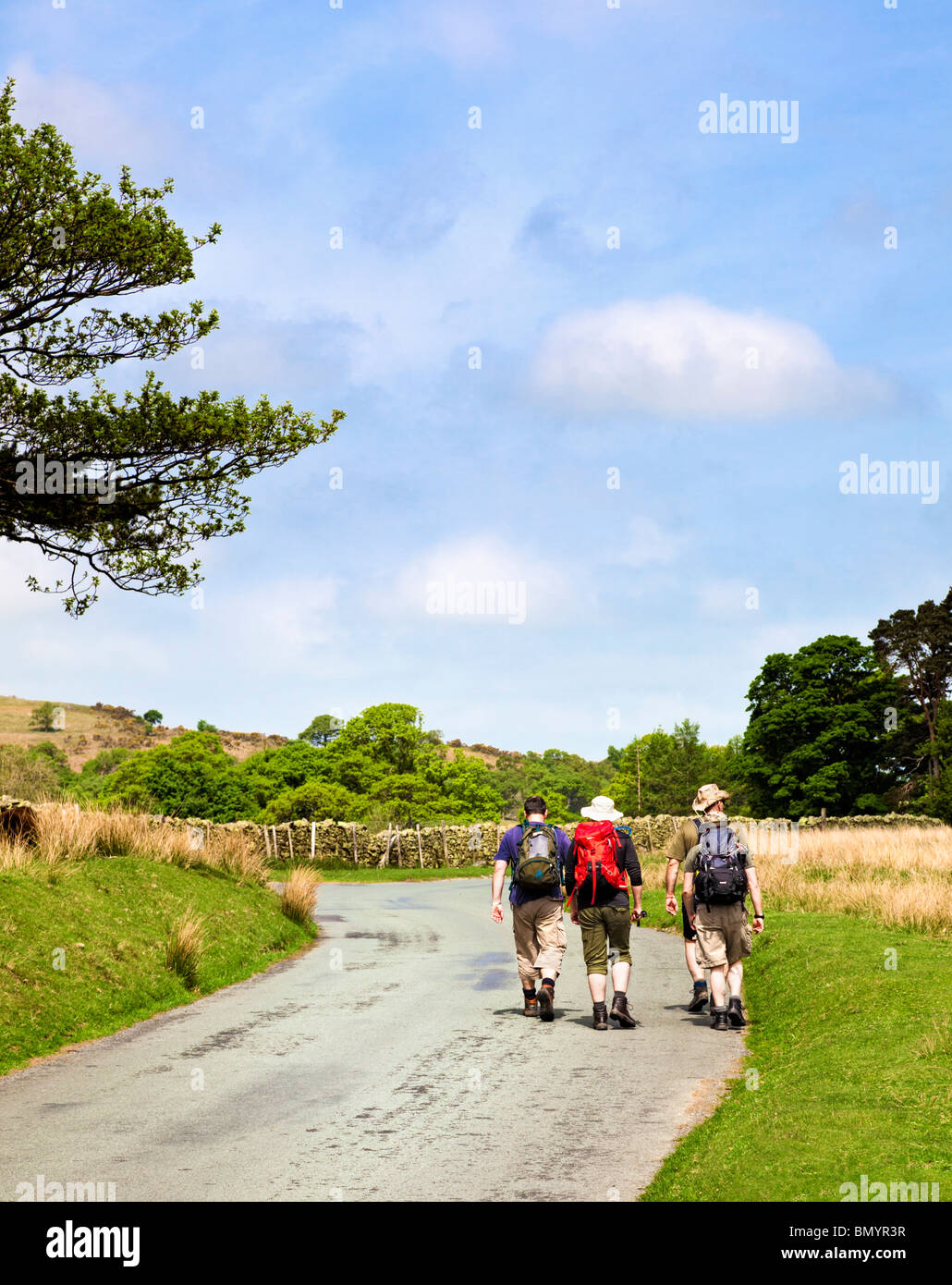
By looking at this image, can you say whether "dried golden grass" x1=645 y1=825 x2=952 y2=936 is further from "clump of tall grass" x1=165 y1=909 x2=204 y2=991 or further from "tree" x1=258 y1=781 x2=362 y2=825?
"tree" x1=258 y1=781 x2=362 y2=825

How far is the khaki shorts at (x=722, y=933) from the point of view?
11.1 metres

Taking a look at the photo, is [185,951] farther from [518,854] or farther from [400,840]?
[400,840]

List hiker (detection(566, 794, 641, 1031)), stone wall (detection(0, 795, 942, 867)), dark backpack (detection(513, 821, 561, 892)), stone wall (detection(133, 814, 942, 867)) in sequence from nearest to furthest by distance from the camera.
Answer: hiker (detection(566, 794, 641, 1031)) < dark backpack (detection(513, 821, 561, 892)) < stone wall (detection(0, 795, 942, 867)) < stone wall (detection(133, 814, 942, 867))

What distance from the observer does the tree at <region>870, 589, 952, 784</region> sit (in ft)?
231

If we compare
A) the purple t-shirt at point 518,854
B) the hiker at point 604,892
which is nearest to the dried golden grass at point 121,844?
A: the purple t-shirt at point 518,854

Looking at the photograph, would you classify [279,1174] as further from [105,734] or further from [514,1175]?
[105,734]

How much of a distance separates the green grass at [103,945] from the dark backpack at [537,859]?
4279 millimetres

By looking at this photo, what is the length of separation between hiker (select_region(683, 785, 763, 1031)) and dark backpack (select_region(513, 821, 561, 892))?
4.48 feet

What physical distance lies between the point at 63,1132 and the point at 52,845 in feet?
31.9

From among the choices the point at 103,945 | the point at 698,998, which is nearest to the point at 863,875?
the point at 698,998

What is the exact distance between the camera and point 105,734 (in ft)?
493

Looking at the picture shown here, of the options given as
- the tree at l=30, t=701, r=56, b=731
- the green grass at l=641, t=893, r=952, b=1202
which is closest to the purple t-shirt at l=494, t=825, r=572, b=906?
the green grass at l=641, t=893, r=952, b=1202

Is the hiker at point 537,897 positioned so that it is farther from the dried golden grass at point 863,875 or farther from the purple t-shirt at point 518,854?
the dried golden grass at point 863,875

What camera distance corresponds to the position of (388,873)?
158 feet
